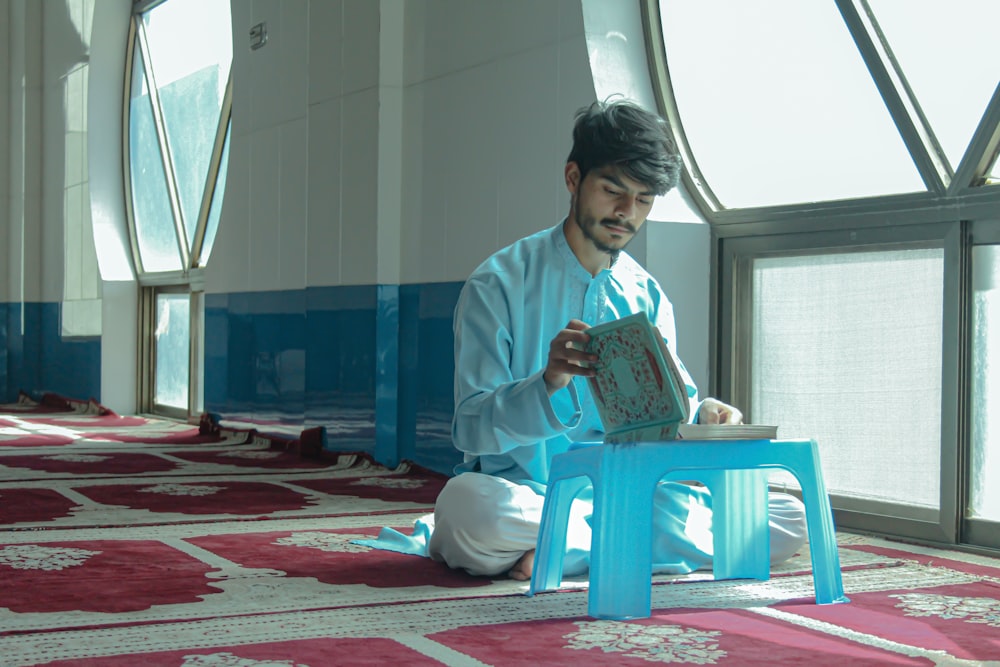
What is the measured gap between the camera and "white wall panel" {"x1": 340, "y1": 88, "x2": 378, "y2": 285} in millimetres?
5516

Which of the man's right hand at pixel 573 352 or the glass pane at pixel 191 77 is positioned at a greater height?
the glass pane at pixel 191 77

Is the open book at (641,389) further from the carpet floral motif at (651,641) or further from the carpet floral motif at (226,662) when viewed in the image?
the carpet floral motif at (226,662)

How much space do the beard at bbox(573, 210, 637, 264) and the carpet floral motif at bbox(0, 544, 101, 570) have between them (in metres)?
1.42

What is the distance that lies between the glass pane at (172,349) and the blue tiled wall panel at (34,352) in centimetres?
107

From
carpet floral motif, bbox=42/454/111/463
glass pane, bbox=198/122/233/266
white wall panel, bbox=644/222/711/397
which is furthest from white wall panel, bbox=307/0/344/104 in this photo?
white wall panel, bbox=644/222/711/397

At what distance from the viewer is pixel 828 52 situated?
12.6 feet

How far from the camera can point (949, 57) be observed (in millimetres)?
3461

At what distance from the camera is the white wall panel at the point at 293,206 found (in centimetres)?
618

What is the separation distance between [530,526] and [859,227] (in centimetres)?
163

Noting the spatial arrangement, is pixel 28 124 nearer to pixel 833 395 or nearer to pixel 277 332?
pixel 277 332

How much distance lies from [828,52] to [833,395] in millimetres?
1054

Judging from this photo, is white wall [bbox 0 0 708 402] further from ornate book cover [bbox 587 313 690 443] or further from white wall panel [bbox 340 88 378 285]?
ornate book cover [bbox 587 313 690 443]

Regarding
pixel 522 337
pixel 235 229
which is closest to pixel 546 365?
pixel 522 337

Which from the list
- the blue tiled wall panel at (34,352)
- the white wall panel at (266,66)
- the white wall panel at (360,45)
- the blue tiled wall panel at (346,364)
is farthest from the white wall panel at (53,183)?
the white wall panel at (360,45)
